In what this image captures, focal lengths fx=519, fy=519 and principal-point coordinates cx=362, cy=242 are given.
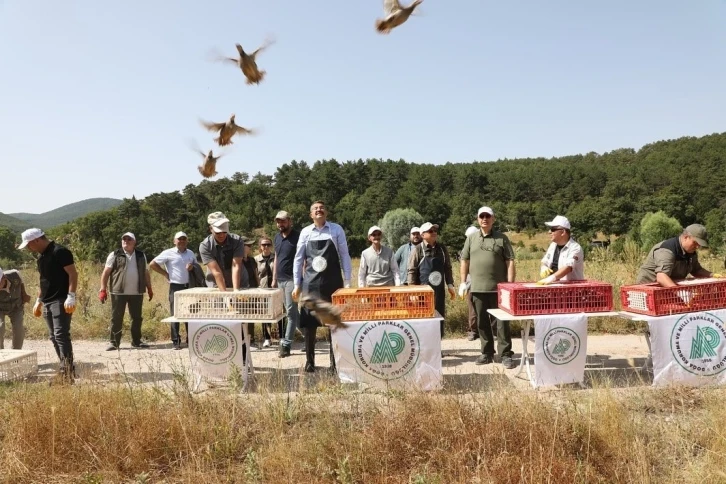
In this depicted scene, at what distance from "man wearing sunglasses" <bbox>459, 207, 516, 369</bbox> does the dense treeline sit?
43.0 meters

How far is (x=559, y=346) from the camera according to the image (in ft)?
16.0

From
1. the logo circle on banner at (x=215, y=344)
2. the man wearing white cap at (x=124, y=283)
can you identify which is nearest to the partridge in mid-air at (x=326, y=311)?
the logo circle on banner at (x=215, y=344)

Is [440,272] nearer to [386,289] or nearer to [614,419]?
[386,289]

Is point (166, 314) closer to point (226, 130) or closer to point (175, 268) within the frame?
point (175, 268)

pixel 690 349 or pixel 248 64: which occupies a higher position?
pixel 248 64

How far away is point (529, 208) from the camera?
8319 centimetres

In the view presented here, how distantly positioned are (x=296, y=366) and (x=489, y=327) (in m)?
2.32

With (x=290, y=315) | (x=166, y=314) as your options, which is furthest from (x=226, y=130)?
(x=166, y=314)

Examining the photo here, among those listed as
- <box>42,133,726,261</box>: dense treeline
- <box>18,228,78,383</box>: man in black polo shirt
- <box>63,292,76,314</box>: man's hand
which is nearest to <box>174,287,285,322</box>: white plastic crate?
<box>63,292,76,314</box>: man's hand

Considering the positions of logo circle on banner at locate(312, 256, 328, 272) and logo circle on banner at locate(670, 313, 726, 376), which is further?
logo circle on banner at locate(312, 256, 328, 272)

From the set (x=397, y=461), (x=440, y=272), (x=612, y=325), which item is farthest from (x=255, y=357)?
(x=612, y=325)

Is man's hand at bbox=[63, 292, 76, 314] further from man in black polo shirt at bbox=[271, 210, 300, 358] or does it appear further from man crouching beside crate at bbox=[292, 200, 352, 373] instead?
man in black polo shirt at bbox=[271, 210, 300, 358]

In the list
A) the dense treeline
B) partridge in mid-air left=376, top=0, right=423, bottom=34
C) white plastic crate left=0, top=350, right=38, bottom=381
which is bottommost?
white plastic crate left=0, top=350, right=38, bottom=381

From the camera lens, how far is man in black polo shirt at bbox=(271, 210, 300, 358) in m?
6.77
